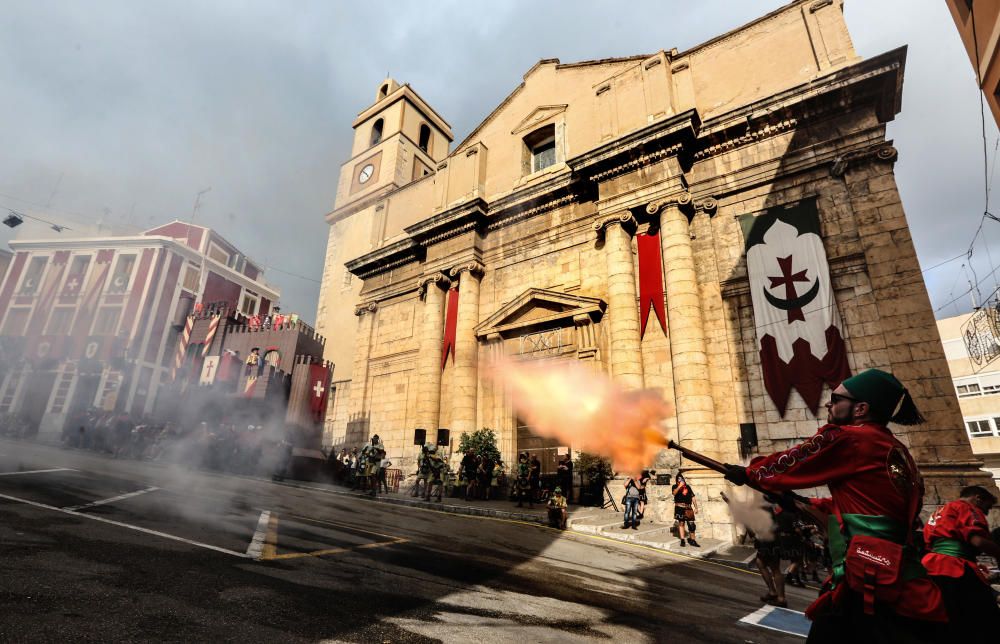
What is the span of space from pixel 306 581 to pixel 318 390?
975 inches

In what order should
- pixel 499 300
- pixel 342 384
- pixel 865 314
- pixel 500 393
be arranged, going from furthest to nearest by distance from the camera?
pixel 342 384 < pixel 499 300 < pixel 500 393 < pixel 865 314

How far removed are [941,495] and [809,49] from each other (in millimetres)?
13116

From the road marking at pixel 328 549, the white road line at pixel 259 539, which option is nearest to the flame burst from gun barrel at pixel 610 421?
the road marking at pixel 328 549

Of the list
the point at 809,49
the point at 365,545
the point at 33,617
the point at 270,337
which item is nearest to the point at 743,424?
the point at 365,545

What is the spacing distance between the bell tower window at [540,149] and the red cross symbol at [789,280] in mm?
10590

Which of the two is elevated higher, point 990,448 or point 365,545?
point 990,448

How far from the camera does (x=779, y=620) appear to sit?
4969mm

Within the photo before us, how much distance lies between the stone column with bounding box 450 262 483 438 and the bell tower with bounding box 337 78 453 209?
18.6 m

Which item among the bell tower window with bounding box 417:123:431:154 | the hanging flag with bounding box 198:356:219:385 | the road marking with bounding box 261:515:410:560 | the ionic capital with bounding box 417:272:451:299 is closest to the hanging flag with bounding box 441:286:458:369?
the ionic capital with bounding box 417:272:451:299

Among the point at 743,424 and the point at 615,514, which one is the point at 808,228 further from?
the point at 615,514

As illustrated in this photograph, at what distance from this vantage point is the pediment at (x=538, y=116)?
64.1 ft

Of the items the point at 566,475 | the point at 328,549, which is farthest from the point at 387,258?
the point at 328,549

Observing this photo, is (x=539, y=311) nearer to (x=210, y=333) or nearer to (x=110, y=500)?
(x=110, y=500)

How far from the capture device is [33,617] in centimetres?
262
